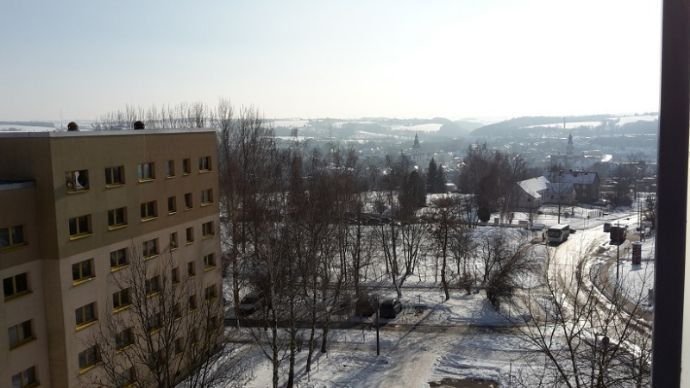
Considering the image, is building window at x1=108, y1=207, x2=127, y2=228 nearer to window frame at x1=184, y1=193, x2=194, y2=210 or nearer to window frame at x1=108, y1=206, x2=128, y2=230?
window frame at x1=108, y1=206, x2=128, y2=230

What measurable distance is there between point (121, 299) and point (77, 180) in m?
2.48

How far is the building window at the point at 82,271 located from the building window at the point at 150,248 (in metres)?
1.40

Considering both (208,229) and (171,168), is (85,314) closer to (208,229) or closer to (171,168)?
(171,168)

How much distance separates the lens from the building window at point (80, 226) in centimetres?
966

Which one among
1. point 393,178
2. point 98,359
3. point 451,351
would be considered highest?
point 393,178

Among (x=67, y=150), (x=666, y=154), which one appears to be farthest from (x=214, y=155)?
(x=666, y=154)

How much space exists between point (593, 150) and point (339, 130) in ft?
248

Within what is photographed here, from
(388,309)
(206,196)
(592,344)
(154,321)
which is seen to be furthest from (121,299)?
(592,344)

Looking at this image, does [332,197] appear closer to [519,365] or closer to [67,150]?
[519,365]

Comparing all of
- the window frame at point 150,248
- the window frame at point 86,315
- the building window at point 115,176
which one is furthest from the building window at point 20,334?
the building window at point 115,176

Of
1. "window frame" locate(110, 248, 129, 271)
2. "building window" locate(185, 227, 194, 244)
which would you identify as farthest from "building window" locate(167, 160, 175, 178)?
"window frame" locate(110, 248, 129, 271)

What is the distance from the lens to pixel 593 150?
330 ft

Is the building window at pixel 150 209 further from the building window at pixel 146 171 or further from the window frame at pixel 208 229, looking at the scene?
the window frame at pixel 208 229

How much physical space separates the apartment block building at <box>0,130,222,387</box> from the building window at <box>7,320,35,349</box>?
17 millimetres
